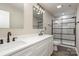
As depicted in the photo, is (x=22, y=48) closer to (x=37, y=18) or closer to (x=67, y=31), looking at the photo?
(x=37, y=18)

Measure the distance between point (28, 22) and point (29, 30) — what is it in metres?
A: 0.26

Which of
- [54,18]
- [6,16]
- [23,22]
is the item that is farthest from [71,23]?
[6,16]

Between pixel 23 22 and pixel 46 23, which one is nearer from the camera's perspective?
pixel 23 22

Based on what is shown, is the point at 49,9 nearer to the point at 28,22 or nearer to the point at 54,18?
the point at 54,18

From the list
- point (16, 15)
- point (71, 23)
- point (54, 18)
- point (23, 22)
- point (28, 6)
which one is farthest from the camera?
point (71, 23)

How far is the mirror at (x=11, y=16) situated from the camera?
5.26ft

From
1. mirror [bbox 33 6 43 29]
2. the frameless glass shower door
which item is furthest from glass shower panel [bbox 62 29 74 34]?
mirror [bbox 33 6 43 29]

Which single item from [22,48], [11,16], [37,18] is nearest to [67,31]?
[37,18]

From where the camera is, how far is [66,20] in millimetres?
4477

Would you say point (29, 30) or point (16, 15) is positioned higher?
point (16, 15)

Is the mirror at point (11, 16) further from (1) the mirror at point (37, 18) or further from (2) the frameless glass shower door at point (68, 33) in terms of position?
(2) the frameless glass shower door at point (68, 33)

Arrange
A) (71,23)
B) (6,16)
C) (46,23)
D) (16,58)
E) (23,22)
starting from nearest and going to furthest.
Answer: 1. (16,58)
2. (6,16)
3. (23,22)
4. (46,23)
5. (71,23)

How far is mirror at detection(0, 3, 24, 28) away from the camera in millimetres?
1604

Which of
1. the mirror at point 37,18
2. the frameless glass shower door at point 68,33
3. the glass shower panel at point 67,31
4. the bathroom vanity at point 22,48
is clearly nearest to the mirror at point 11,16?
the bathroom vanity at point 22,48
